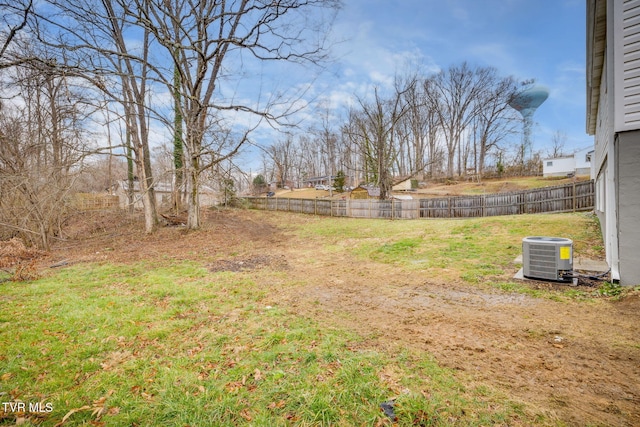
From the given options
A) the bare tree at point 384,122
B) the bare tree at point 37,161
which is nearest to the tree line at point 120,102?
the bare tree at point 37,161

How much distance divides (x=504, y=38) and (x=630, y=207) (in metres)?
14.0

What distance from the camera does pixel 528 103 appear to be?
3934 cm

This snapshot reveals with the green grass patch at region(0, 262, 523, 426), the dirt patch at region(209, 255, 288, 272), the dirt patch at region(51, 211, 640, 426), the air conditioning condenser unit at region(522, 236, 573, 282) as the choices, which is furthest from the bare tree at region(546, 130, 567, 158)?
the green grass patch at region(0, 262, 523, 426)

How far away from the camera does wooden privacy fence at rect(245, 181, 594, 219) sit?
13.7m

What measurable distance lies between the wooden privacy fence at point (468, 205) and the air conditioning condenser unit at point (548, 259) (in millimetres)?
12125

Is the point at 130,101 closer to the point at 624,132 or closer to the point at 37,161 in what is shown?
the point at 37,161

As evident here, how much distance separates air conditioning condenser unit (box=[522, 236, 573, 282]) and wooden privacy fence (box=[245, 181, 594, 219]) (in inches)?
477

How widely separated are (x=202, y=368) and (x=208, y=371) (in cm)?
9

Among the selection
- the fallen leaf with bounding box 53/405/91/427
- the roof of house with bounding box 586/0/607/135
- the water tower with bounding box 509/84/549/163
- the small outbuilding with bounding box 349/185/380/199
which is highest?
the water tower with bounding box 509/84/549/163

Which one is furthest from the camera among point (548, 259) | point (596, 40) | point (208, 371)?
point (596, 40)

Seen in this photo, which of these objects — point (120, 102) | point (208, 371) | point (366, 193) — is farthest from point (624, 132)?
point (366, 193)

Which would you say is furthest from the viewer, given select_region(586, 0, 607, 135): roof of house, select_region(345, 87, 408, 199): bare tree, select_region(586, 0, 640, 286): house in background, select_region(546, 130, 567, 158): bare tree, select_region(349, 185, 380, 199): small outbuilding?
select_region(546, 130, 567, 158): bare tree

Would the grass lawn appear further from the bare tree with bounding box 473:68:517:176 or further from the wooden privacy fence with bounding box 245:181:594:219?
the bare tree with bounding box 473:68:517:176

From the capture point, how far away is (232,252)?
892 centimetres
